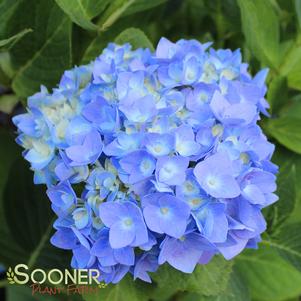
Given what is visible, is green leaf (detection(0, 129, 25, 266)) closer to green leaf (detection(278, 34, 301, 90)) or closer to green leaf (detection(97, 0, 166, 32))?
green leaf (detection(97, 0, 166, 32))

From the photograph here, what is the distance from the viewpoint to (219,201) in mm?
619

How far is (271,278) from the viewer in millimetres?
→ 1081

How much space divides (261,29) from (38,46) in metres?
0.34

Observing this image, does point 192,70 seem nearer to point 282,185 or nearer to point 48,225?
point 282,185

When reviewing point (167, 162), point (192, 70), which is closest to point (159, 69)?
point (192, 70)

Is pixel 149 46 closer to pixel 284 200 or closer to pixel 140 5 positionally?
pixel 140 5

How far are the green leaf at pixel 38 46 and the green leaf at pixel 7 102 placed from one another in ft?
0.12

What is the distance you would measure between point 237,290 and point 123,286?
0.18 metres

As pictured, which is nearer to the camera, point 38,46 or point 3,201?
point 38,46

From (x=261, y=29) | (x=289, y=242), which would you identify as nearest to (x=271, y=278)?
(x=289, y=242)

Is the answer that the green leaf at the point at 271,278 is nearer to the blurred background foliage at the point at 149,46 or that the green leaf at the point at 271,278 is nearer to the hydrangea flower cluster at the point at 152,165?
the blurred background foliage at the point at 149,46


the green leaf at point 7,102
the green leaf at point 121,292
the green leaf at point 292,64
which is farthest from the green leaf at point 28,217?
the green leaf at point 292,64

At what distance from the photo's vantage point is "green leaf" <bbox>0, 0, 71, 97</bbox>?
0.81 metres

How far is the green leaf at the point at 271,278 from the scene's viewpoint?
1.06 metres
